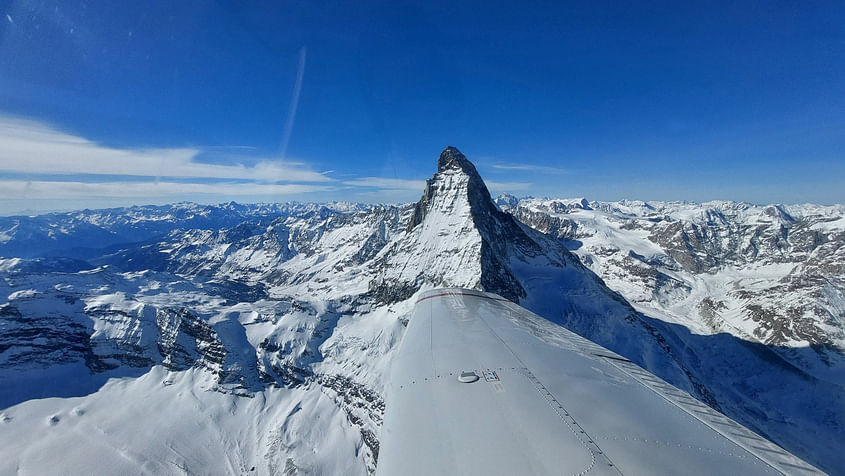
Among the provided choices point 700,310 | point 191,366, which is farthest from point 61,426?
point 700,310

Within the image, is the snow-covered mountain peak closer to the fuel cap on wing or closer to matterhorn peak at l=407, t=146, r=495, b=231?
matterhorn peak at l=407, t=146, r=495, b=231

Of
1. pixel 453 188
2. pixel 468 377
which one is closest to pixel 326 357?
pixel 453 188

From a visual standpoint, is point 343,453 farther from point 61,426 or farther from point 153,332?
point 153,332

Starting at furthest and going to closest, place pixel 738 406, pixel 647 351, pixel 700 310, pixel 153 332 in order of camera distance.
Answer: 1. pixel 700 310
2. pixel 153 332
3. pixel 738 406
4. pixel 647 351

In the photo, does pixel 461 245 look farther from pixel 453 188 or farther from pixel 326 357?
pixel 326 357

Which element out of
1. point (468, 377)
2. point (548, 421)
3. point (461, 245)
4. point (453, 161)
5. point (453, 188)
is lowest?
point (461, 245)

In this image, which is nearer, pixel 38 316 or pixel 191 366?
pixel 191 366

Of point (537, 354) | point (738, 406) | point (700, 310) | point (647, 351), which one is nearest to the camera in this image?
point (537, 354)

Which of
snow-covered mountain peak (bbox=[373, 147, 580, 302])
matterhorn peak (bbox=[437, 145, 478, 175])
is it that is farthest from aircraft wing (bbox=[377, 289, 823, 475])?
matterhorn peak (bbox=[437, 145, 478, 175])
